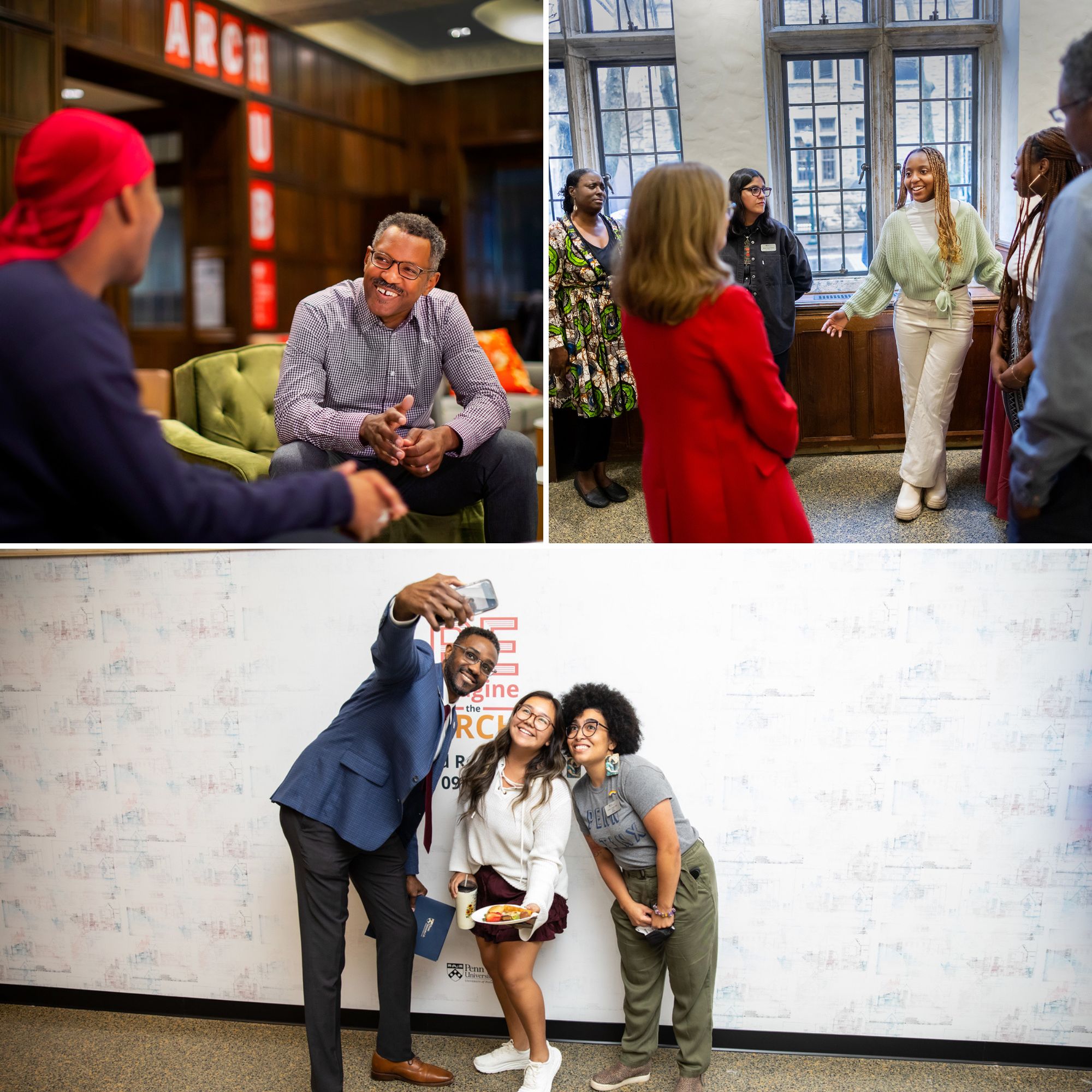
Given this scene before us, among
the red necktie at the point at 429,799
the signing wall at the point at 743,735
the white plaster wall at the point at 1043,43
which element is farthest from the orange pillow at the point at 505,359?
the white plaster wall at the point at 1043,43

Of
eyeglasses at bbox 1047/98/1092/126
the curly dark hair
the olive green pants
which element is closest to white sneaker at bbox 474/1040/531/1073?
the olive green pants

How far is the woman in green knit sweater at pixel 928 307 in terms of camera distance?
190 cm

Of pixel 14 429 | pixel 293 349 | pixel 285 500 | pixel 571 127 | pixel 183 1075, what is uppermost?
pixel 571 127

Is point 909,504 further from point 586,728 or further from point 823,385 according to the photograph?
point 586,728

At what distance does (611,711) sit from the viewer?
10.3 feet

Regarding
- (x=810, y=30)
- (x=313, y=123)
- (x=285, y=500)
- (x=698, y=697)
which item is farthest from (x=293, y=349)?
(x=698, y=697)

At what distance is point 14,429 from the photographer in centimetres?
127

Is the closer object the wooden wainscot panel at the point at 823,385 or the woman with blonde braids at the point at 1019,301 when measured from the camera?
the woman with blonde braids at the point at 1019,301

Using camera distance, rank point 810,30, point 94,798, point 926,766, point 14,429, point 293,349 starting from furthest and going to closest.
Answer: point 94,798, point 926,766, point 293,349, point 810,30, point 14,429

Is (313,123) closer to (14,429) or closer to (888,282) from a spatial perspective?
(14,429)

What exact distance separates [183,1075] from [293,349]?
2570 mm

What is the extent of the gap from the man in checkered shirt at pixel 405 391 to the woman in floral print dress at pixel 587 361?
0.16 metres

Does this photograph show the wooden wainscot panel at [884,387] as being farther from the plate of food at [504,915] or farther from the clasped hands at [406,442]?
the plate of food at [504,915]

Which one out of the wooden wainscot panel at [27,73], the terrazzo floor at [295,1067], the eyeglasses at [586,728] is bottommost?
the terrazzo floor at [295,1067]
